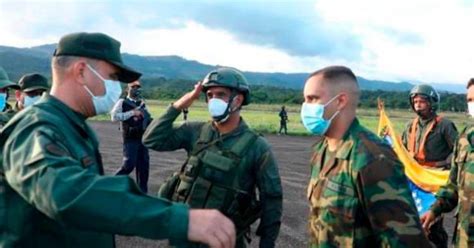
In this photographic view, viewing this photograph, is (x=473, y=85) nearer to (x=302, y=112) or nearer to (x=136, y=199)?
(x=302, y=112)

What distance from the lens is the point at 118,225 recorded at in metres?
1.73

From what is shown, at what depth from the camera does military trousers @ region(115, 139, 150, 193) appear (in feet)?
31.2

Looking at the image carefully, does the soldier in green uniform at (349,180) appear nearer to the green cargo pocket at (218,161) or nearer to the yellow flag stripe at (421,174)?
the green cargo pocket at (218,161)

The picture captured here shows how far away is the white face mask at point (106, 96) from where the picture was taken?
102 inches

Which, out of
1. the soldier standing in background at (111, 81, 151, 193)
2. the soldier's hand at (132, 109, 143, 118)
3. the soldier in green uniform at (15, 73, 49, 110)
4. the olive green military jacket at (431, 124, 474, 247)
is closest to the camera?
the olive green military jacket at (431, 124, 474, 247)

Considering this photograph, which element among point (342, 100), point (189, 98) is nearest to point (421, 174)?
point (189, 98)

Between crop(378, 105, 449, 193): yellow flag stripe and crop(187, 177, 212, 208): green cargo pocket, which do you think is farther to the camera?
crop(378, 105, 449, 193): yellow flag stripe

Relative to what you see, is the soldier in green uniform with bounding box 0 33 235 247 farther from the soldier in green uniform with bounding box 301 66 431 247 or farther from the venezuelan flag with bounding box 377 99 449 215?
the venezuelan flag with bounding box 377 99 449 215

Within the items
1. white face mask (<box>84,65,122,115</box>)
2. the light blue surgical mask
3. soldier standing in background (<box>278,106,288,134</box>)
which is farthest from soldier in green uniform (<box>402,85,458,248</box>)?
soldier standing in background (<box>278,106,288,134</box>)

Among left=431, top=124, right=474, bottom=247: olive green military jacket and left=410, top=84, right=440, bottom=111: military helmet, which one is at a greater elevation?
left=410, top=84, right=440, bottom=111: military helmet

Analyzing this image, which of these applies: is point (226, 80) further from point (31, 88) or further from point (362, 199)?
point (31, 88)

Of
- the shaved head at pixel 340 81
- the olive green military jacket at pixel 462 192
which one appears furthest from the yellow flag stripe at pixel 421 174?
the shaved head at pixel 340 81

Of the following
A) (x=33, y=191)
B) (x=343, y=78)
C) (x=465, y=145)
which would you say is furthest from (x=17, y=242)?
(x=465, y=145)

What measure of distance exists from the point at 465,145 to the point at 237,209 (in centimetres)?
207
